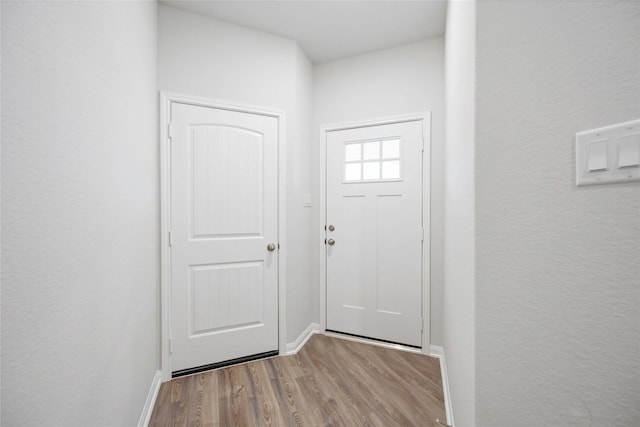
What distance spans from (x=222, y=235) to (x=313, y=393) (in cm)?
125

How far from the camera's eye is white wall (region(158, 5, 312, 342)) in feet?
6.25

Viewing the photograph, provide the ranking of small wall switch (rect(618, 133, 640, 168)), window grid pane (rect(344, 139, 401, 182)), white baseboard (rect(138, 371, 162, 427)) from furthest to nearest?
window grid pane (rect(344, 139, 401, 182))
white baseboard (rect(138, 371, 162, 427))
small wall switch (rect(618, 133, 640, 168))

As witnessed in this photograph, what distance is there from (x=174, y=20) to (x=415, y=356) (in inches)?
122

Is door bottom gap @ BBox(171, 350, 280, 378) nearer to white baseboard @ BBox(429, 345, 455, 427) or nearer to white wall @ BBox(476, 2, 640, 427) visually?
white baseboard @ BBox(429, 345, 455, 427)

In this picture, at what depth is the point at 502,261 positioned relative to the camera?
0.71 metres

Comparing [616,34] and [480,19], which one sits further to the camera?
[480,19]

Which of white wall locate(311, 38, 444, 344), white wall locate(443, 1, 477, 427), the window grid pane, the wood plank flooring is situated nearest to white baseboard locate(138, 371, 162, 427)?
the wood plank flooring

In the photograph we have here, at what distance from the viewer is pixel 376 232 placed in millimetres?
2418

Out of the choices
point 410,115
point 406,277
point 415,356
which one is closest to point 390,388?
point 415,356

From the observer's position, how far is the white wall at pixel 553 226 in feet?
1.95

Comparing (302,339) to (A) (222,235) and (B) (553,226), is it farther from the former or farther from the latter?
(B) (553,226)

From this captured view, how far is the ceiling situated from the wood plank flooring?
8.53 feet

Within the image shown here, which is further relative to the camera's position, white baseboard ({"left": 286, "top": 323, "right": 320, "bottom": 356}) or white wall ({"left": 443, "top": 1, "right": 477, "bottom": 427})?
white baseboard ({"left": 286, "top": 323, "right": 320, "bottom": 356})

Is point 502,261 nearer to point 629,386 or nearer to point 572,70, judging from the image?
point 629,386
